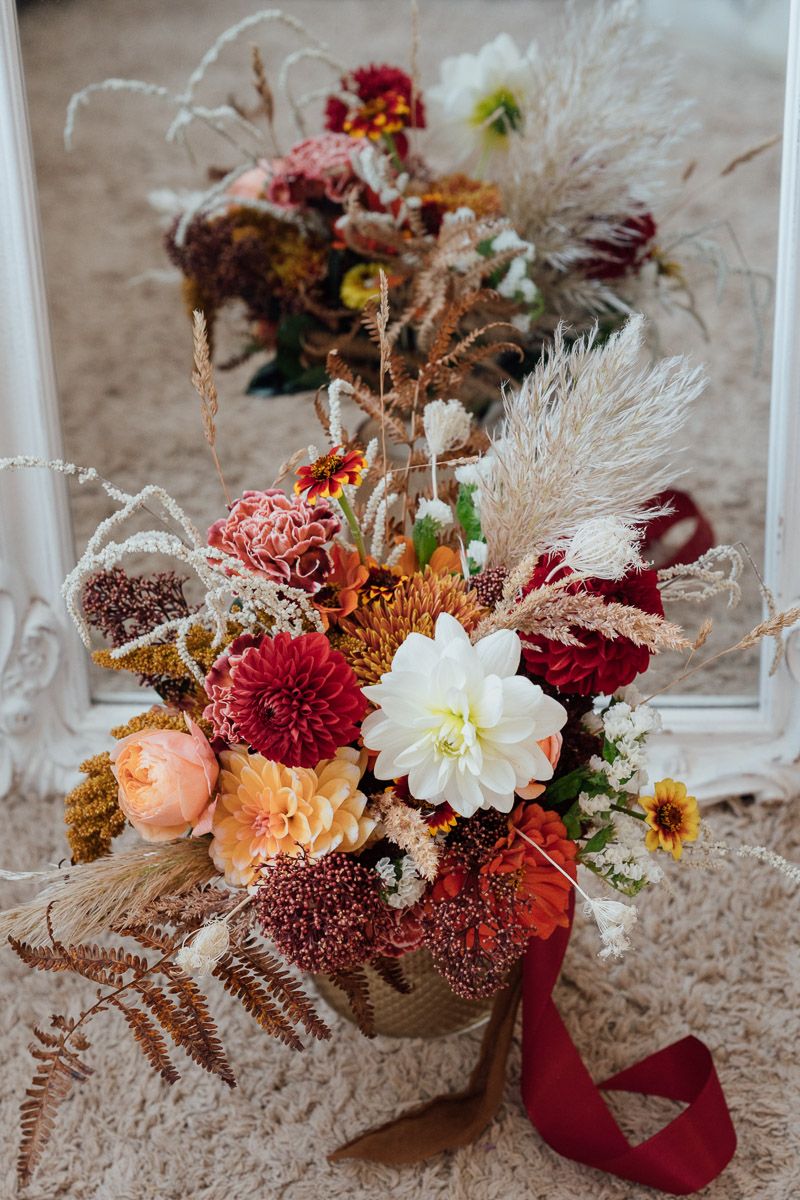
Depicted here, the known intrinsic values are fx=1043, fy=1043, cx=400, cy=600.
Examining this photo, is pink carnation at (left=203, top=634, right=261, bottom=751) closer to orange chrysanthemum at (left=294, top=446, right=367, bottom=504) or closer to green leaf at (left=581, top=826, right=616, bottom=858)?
orange chrysanthemum at (left=294, top=446, right=367, bottom=504)

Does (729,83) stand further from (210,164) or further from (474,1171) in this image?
(474,1171)

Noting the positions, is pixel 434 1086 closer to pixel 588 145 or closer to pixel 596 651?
pixel 596 651

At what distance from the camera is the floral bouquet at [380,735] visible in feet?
1.61

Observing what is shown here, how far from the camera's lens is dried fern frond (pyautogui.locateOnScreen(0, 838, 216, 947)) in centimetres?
53

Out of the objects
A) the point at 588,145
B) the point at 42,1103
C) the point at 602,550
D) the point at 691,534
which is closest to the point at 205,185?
the point at 588,145

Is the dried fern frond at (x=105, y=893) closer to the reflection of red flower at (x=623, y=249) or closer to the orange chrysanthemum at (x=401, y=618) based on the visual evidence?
the orange chrysanthemum at (x=401, y=618)

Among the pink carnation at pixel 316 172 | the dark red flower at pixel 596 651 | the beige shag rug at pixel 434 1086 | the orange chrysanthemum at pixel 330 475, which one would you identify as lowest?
the beige shag rug at pixel 434 1086

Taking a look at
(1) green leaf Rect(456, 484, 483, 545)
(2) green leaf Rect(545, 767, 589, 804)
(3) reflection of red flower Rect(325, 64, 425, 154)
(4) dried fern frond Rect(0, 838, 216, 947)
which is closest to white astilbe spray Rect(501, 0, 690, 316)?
(3) reflection of red flower Rect(325, 64, 425, 154)

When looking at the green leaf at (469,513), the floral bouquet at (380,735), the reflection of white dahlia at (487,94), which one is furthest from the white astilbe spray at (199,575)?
the reflection of white dahlia at (487,94)

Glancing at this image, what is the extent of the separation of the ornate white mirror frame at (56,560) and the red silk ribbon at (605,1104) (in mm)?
274

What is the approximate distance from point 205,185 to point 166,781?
0.87 metres

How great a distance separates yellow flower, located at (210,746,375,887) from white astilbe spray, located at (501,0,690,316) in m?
0.55

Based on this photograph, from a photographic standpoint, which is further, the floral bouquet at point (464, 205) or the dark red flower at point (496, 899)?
the floral bouquet at point (464, 205)

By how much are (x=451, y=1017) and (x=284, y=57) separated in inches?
41.1
